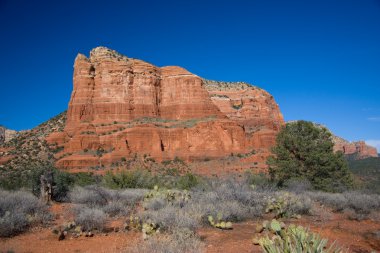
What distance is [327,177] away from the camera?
19.8 meters

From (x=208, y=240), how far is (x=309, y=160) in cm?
1425

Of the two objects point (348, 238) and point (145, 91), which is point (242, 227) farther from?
point (145, 91)

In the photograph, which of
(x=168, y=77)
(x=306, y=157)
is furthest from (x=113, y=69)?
(x=306, y=157)

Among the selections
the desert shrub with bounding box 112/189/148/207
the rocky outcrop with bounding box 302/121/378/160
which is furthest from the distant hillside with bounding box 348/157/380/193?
the rocky outcrop with bounding box 302/121/378/160

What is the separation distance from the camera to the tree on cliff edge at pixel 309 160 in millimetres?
19328

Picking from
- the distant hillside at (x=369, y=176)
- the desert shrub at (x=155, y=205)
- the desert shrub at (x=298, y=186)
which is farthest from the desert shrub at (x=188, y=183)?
the distant hillside at (x=369, y=176)

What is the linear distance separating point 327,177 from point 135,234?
624 inches

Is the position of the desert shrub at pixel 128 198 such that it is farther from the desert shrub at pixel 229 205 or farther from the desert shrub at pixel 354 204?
the desert shrub at pixel 354 204

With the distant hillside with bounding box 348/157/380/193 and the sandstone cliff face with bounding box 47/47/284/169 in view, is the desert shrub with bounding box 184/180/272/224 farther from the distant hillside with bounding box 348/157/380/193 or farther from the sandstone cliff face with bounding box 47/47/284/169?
the sandstone cliff face with bounding box 47/47/284/169

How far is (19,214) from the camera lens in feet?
28.8

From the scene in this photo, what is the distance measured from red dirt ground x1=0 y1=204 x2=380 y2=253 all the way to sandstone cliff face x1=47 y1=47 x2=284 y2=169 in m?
42.1

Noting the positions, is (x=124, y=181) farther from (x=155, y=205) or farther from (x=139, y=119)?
(x=139, y=119)

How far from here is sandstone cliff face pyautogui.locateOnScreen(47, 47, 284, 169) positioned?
52.9m

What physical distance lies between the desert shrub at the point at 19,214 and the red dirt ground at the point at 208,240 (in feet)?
0.86
